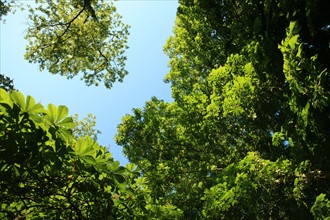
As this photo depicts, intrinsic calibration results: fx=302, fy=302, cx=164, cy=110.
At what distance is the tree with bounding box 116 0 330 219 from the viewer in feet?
15.2

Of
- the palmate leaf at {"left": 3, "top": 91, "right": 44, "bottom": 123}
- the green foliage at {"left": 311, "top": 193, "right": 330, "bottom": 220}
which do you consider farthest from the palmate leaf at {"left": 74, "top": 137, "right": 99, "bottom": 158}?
the green foliage at {"left": 311, "top": 193, "right": 330, "bottom": 220}

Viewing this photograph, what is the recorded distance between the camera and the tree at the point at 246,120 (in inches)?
182

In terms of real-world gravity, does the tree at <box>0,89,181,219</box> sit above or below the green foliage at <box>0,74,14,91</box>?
below

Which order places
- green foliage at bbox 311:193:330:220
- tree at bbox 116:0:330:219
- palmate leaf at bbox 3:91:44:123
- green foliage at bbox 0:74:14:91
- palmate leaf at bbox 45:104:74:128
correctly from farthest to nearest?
green foliage at bbox 0:74:14:91 → green foliage at bbox 311:193:330:220 → tree at bbox 116:0:330:219 → palmate leaf at bbox 45:104:74:128 → palmate leaf at bbox 3:91:44:123

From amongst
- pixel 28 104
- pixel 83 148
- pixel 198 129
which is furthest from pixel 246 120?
pixel 28 104

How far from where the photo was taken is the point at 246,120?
9102 millimetres

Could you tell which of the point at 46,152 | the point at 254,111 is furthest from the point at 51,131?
the point at 254,111

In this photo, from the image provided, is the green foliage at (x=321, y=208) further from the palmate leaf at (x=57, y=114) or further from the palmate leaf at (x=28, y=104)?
the palmate leaf at (x=28, y=104)

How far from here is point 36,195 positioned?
287 centimetres

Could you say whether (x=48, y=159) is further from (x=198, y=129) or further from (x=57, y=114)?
(x=198, y=129)

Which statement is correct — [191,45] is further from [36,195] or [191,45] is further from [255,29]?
[36,195]

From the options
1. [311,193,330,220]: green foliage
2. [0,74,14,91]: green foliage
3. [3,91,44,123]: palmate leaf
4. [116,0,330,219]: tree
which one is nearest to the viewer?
[3,91,44,123]: palmate leaf

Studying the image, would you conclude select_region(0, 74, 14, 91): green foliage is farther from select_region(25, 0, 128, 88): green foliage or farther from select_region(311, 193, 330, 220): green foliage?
select_region(311, 193, 330, 220): green foliage

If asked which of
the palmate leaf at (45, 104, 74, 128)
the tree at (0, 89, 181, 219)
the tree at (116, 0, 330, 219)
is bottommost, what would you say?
the tree at (0, 89, 181, 219)
